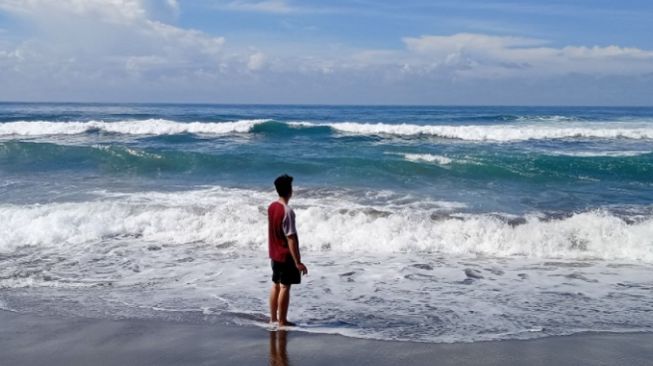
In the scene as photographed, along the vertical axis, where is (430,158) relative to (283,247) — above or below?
above

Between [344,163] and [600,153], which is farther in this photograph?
[600,153]

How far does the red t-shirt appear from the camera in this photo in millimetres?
5531

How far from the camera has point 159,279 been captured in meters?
7.82

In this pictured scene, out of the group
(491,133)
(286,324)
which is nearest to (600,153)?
(491,133)

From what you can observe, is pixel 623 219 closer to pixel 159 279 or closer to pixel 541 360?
pixel 541 360

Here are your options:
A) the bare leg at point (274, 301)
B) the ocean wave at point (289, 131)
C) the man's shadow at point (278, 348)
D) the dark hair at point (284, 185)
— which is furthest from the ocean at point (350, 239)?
the ocean wave at point (289, 131)

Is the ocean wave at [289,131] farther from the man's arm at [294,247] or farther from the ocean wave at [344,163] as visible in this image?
the man's arm at [294,247]

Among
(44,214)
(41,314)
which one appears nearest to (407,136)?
(44,214)

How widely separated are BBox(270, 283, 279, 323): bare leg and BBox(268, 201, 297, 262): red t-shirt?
13.6 inches

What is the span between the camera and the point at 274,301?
593cm

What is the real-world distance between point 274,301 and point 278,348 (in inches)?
28.0

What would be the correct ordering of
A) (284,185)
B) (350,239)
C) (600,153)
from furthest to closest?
(600,153)
(350,239)
(284,185)

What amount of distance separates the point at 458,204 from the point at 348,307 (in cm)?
679

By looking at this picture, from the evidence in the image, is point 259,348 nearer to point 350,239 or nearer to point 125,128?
point 350,239
